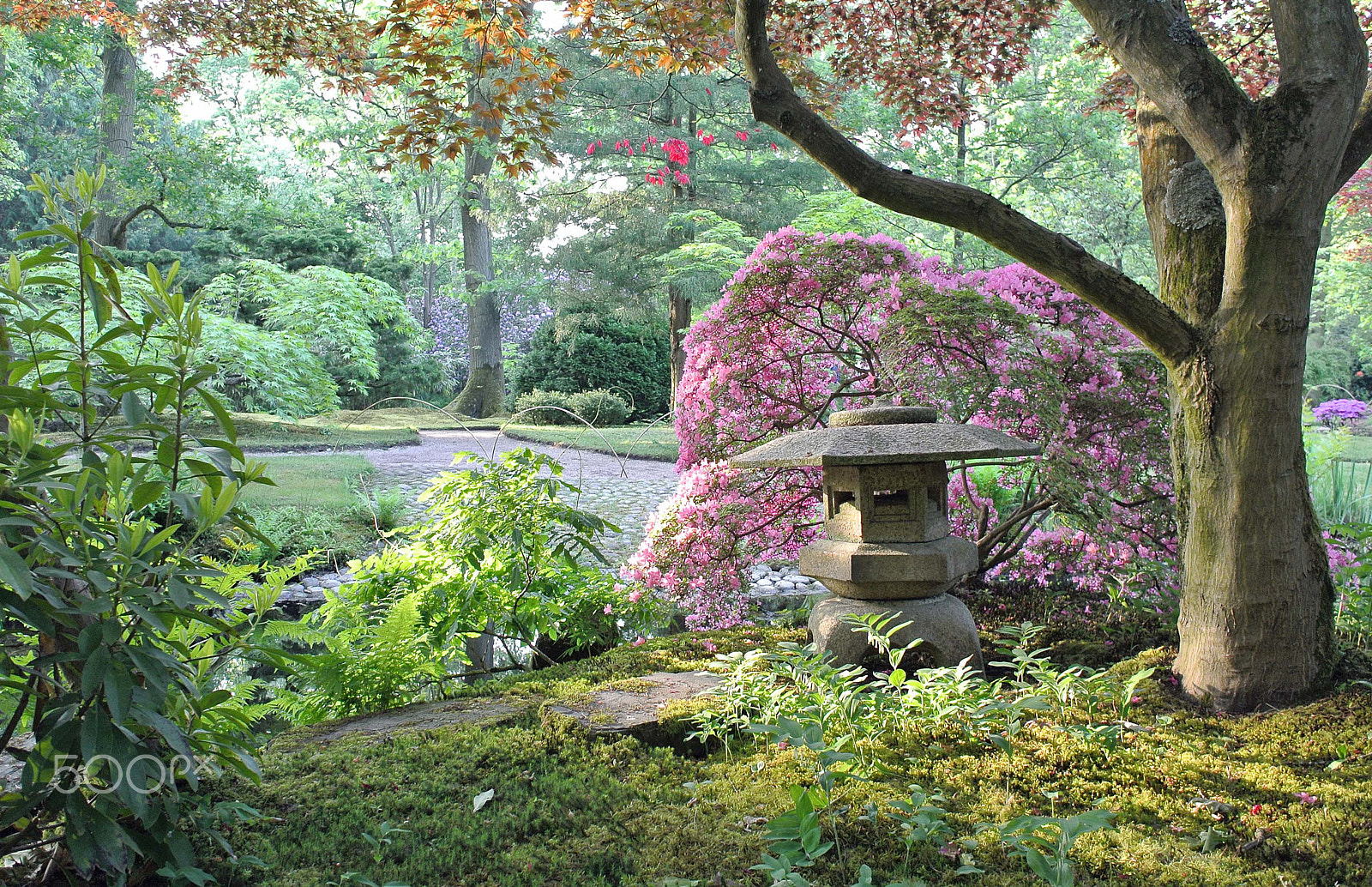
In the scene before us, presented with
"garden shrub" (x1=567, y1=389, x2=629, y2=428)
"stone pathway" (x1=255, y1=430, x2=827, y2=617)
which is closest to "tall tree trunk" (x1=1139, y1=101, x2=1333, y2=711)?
"stone pathway" (x1=255, y1=430, x2=827, y2=617)

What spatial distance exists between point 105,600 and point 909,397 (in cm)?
320

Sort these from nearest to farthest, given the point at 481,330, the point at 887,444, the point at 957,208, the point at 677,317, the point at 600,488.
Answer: the point at 957,208, the point at 887,444, the point at 600,488, the point at 677,317, the point at 481,330

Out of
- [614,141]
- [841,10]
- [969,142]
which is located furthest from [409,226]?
[841,10]

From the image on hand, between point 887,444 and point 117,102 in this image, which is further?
point 117,102

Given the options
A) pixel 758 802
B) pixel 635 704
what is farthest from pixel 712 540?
pixel 758 802

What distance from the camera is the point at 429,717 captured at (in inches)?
110

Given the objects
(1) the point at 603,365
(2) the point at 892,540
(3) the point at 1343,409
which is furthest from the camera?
(1) the point at 603,365

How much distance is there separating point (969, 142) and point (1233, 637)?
14.5 metres

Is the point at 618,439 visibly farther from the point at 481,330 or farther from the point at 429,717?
the point at 429,717

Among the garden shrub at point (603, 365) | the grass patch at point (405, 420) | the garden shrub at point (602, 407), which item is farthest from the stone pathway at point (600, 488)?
the garden shrub at point (603, 365)

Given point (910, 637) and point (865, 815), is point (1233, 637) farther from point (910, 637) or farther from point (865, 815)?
point (865, 815)

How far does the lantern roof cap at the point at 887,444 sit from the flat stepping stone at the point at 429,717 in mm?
1219

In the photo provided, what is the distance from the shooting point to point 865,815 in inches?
74.5

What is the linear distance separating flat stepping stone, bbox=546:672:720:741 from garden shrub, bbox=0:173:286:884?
118 cm
